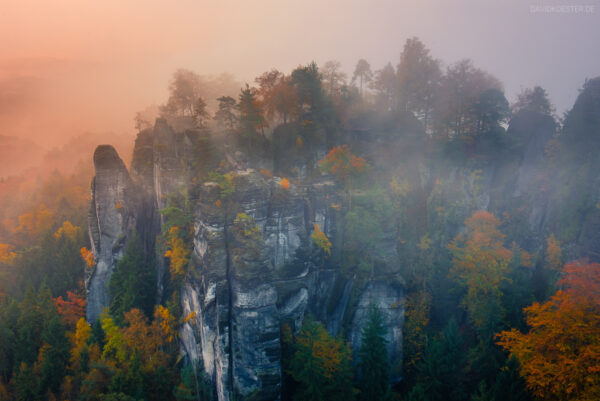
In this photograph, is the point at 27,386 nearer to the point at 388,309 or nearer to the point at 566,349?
the point at 388,309

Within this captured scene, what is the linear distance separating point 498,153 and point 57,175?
82.9m

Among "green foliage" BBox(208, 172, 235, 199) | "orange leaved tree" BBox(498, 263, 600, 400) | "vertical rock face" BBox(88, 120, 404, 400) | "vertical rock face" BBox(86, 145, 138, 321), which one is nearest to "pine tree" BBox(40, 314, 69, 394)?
"vertical rock face" BBox(86, 145, 138, 321)

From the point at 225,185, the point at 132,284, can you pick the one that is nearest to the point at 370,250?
the point at 225,185

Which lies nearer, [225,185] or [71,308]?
[225,185]

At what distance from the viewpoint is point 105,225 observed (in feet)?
122

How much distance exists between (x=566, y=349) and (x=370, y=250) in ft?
50.1

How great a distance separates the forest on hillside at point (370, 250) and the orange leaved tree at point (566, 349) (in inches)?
5.2

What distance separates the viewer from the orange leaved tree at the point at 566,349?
65.7 ft

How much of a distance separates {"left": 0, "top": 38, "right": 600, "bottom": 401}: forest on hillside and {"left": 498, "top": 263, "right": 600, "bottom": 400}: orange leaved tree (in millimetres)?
131

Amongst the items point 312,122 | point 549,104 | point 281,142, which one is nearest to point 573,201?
point 549,104

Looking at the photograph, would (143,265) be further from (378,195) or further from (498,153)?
(498,153)

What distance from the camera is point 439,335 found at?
32.2 meters

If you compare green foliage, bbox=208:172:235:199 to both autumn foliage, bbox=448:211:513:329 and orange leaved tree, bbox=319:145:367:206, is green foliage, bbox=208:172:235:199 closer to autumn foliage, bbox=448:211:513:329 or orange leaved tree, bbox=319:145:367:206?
orange leaved tree, bbox=319:145:367:206

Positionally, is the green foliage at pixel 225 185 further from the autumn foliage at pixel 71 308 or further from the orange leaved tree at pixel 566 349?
the autumn foliage at pixel 71 308
